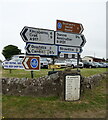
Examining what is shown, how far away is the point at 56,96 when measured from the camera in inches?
197

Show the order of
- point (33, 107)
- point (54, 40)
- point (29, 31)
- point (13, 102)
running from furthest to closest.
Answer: point (54, 40), point (29, 31), point (13, 102), point (33, 107)

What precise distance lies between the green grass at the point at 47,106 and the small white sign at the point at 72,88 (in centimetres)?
22

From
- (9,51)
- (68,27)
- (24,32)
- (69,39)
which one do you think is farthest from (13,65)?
(9,51)

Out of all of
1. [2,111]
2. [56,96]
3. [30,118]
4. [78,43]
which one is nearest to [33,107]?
[30,118]

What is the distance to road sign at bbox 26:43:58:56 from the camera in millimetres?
5417

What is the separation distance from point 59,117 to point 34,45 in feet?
10.6

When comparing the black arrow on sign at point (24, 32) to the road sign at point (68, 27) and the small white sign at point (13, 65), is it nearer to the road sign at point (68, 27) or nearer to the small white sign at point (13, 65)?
the road sign at point (68, 27)

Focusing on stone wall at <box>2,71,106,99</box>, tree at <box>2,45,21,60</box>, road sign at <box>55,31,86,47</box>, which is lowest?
stone wall at <box>2,71,106,99</box>

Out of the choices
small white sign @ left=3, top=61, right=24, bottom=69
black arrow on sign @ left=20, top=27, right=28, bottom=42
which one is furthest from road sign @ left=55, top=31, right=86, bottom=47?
small white sign @ left=3, top=61, right=24, bottom=69

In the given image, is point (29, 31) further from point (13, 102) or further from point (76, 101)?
point (76, 101)

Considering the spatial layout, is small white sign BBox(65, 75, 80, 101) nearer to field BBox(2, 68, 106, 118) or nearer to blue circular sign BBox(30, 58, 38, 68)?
field BBox(2, 68, 106, 118)

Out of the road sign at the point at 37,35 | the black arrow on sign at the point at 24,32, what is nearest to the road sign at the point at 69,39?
the road sign at the point at 37,35

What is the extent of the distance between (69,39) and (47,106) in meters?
3.44

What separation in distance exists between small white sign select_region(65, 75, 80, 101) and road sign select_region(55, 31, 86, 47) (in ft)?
6.52
